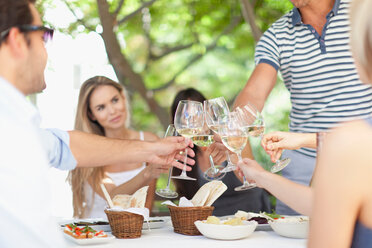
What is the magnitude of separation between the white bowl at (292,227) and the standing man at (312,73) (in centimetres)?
88

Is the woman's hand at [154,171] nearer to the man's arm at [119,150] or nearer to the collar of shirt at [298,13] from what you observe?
the man's arm at [119,150]

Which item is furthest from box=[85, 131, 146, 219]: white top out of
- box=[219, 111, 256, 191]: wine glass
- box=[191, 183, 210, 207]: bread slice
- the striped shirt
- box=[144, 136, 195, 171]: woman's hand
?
box=[219, 111, 256, 191]: wine glass

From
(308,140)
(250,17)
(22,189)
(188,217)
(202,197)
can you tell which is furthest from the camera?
(250,17)

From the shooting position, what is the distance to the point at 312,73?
311 centimetres

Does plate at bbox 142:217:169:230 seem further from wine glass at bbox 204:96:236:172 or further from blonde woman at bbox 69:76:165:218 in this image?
blonde woman at bbox 69:76:165:218

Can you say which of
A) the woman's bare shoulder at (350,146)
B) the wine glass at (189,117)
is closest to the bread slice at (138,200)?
the wine glass at (189,117)

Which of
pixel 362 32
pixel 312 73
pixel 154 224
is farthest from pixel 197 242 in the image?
pixel 312 73

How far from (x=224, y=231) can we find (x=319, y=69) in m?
1.43

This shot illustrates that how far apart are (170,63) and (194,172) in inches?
237

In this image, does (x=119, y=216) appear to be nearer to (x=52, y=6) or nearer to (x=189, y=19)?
(x=52, y=6)

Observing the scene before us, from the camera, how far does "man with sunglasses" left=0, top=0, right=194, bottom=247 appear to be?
1238 millimetres

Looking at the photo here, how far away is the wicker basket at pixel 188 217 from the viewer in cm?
230

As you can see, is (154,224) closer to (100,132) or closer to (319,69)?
(319,69)

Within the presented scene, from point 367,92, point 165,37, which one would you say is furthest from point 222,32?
point 367,92
